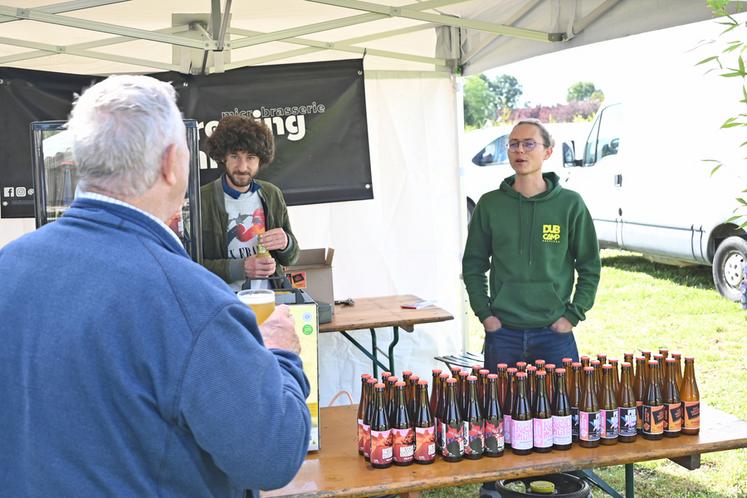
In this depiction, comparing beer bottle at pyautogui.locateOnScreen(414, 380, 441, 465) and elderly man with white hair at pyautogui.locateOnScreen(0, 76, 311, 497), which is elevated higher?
elderly man with white hair at pyautogui.locateOnScreen(0, 76, 311, 497)

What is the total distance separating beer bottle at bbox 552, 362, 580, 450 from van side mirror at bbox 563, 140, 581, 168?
8030mm

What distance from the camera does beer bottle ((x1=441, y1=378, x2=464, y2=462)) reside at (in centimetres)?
225

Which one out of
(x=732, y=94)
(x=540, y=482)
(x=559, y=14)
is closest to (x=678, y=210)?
(x=732, y=94)

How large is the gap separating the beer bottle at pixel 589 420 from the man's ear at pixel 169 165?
1.50 m

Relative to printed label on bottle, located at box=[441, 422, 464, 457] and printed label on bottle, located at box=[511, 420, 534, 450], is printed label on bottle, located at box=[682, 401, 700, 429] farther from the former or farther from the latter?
printed label on bottle, located at box=[441, 422, 464, 457]

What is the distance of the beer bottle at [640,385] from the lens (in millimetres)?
2426

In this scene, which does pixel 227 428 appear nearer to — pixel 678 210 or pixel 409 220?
pixel 409 220

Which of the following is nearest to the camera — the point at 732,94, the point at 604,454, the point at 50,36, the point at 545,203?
the point at 604,454

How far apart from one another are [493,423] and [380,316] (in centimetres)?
196

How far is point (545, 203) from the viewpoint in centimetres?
338

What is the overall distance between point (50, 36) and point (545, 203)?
2873 millimetres

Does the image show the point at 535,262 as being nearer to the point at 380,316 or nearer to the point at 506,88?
the point at 380,316

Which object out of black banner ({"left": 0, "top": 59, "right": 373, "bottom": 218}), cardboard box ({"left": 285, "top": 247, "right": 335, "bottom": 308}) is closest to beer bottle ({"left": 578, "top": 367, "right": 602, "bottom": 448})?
cardboard box ({"left": 285, "top": 247, "right": 335, "bottom": 308})

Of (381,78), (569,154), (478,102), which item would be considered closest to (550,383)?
(381,78)
